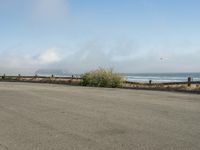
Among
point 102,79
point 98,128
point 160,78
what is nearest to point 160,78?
point 160,78

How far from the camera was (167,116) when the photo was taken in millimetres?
13195

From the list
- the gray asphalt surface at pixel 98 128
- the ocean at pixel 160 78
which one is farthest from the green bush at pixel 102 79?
the gray asphalt surface at pixel 98 128

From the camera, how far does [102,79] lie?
127 ft

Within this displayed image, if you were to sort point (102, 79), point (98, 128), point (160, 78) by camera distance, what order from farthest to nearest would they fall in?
point (160, 78) → point (102, 79) → point (98, 128)

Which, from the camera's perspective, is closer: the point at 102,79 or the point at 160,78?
the point at 102,79

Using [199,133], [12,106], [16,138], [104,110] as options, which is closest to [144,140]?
[199,133]

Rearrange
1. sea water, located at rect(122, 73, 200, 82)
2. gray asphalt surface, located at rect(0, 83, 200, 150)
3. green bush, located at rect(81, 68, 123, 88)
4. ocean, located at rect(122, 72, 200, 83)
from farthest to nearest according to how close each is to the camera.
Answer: sea water, located at rect(122, 73, 200, 82), ocean, located at rect(122, 72, 200, 83), green bush, located at rect(81, 68, 123, 88), gray asphalt surface, located at rect(0, 83, 200, 150)

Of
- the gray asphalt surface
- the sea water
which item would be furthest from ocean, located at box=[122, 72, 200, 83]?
the gray asphalt surface

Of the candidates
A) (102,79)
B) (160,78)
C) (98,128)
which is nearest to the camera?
(98,128)

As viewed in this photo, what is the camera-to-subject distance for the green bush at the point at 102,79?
37844 mm

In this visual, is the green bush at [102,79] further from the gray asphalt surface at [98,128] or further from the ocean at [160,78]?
the gray asphalt surface at [98,128]

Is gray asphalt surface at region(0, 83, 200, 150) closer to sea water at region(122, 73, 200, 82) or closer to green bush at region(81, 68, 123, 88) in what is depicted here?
green bush at region(81, 68, 123, 88)

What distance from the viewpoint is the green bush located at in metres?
37.8

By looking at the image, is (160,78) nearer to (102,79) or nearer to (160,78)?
(160,78)
